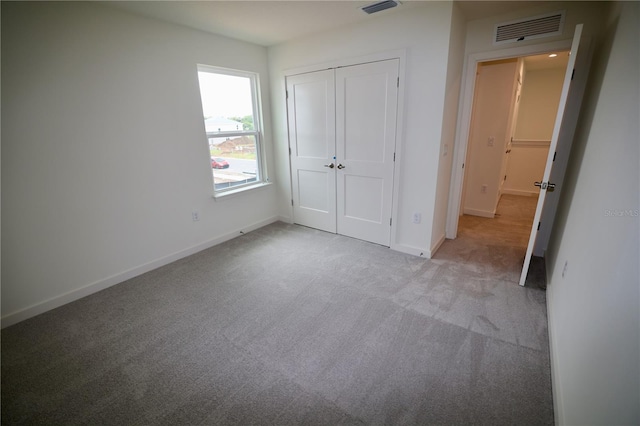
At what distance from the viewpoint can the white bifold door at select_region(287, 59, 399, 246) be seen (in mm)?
2996

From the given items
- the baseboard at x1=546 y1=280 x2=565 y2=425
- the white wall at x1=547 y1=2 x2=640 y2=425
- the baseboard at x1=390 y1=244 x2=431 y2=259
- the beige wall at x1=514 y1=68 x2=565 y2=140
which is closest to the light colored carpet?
the baseboard at x1=546 y1=280 x2=565 y2=425

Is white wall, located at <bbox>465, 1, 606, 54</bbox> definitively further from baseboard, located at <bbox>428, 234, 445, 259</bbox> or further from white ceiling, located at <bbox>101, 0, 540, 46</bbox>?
baseboard, located at <bbox>428, 234, 445, 259</bbox>

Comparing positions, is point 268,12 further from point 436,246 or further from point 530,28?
point 436,246

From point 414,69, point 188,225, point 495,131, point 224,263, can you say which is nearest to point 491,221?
point 495,131

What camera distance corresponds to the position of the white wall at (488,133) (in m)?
3.84

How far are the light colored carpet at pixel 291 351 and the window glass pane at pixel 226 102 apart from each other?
5.93 feet

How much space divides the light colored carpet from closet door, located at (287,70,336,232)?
120cm

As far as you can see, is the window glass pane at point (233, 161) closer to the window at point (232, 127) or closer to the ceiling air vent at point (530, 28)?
the window at point (232, 127)

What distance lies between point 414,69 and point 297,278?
7.66ft

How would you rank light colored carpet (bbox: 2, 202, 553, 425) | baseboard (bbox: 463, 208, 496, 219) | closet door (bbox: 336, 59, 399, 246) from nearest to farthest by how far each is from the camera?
light colored carpet (bbox: 2, 202, 553, 425) < closet door (bbox: 336, 59, 399, 246) < baseboard (bbox: 463, 208, 496, 219)

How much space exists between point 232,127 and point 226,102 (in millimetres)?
298

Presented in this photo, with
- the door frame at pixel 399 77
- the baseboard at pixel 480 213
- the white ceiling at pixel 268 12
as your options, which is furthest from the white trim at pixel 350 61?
the baseboard at pixel 480 213

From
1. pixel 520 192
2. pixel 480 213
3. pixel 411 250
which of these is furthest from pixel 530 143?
pixel 411 250

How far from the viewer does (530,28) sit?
2.62 m
